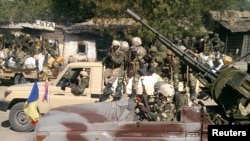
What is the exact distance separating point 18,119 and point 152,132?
16.4 ft

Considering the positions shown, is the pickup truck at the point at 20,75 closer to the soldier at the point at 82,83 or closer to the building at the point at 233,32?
the soldier at the point at 82,83

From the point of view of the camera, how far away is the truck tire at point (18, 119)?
30.0ft

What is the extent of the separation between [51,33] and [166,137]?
2124 centimetres

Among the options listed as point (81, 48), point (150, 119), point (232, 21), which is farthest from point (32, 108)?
point (232, 21)

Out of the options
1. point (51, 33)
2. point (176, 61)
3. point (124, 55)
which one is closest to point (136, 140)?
point (124, 55)

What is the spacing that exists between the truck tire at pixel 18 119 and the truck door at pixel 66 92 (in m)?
0.91

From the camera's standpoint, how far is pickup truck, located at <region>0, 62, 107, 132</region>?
8.41 m

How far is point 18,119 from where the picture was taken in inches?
363

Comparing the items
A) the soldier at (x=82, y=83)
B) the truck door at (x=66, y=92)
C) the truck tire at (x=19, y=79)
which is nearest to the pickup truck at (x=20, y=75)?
the truck tire at (x=19, y=79)

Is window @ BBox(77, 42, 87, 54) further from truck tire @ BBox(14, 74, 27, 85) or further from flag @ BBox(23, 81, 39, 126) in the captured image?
flag @ BBox(23, 81, 39, 126)

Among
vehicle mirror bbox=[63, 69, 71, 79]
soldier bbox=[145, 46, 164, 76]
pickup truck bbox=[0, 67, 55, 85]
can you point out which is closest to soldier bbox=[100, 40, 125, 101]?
soldier bbox=[145, 46, 164, 76]

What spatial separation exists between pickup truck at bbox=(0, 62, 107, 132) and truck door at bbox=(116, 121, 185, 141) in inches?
128

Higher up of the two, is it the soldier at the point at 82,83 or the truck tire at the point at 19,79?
the soldier at the point at 82,83

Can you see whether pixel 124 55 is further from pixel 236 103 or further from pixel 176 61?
pixel 236 103
